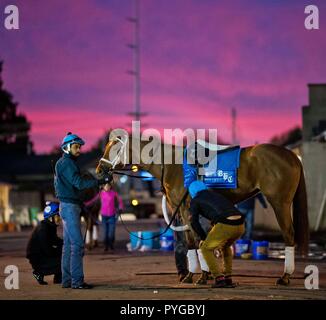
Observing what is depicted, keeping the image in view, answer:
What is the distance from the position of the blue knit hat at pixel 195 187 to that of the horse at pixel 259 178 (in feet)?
1.77

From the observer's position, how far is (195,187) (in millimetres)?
10695

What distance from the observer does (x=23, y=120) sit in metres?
76.0

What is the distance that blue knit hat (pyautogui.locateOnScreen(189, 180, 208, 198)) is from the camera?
10633mm

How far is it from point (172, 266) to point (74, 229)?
4.05 meters

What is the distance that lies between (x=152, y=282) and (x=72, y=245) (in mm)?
1590

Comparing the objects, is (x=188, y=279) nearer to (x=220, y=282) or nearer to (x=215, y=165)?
(x=220, y=282)

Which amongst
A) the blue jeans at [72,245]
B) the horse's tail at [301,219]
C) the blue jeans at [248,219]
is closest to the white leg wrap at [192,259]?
the horse's tail at [301,219]

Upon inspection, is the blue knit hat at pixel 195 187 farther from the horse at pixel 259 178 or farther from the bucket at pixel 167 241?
the bucket at pixel 167 241

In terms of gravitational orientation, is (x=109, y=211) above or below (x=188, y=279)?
above

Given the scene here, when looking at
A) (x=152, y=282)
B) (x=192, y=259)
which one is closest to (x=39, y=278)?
(x=152, y=282)

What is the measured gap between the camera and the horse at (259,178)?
1138 centimetres

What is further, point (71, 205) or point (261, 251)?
point (261, 251)
